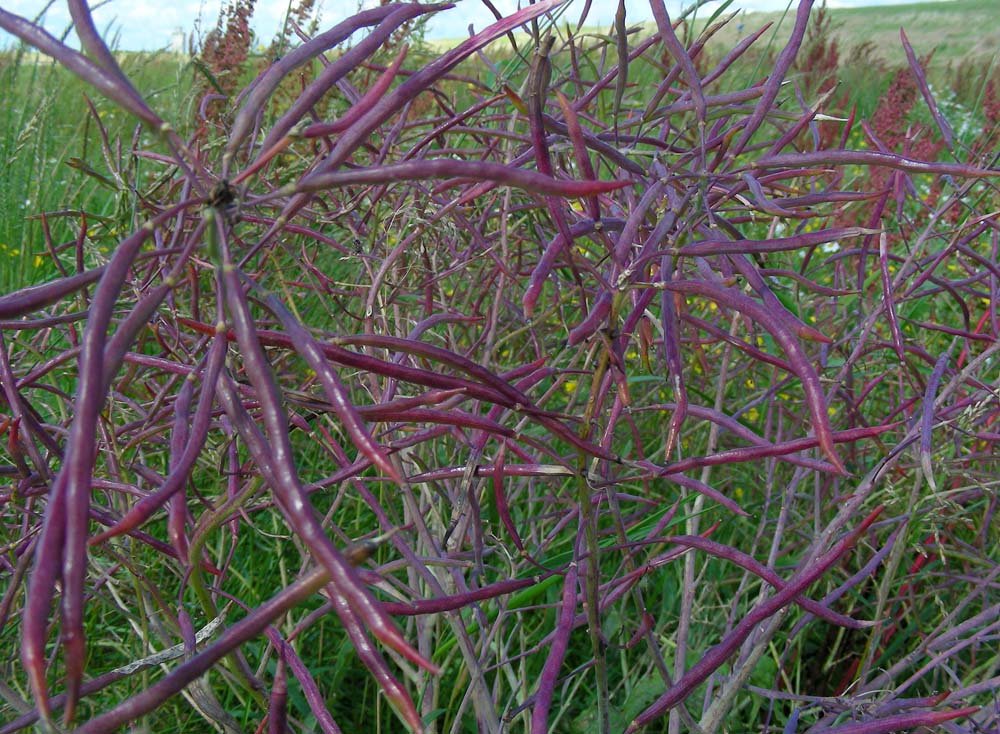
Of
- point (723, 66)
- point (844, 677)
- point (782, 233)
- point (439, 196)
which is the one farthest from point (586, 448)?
point (782, 233)

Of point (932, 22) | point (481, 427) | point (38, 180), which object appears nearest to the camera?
point (481, 427)

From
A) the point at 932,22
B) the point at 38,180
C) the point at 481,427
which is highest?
the point at 38,180

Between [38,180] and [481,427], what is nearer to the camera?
[481,427]

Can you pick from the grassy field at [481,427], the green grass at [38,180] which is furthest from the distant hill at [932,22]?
the grassy field at [481,427]

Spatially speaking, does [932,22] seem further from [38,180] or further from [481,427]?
[481,427]

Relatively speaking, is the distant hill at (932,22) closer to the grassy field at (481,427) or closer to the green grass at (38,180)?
the green grass at (38,180)

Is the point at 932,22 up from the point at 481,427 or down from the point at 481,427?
down

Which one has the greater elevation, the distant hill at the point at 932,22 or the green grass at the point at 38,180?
the green grass at the point at 38,180

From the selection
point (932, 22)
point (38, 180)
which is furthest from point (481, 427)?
point (932, 22)

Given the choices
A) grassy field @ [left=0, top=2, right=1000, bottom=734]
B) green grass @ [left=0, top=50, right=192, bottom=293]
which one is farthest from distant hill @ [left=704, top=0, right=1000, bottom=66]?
grassy field @ [left=0, top=2, right=1000, bottom=734]

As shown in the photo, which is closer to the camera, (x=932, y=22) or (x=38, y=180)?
(x=38, y=180)

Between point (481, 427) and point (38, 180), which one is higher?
point (38, 180)

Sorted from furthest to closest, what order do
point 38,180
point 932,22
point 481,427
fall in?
point 932,22 → point 38,180 → point 481,427

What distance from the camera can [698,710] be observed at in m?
1.56
